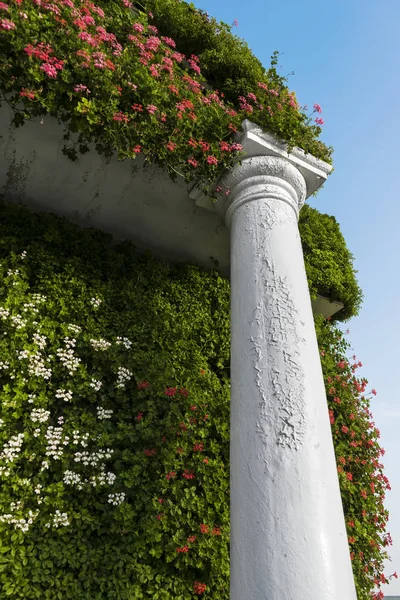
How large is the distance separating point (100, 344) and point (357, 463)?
317 cm

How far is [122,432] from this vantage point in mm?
3660

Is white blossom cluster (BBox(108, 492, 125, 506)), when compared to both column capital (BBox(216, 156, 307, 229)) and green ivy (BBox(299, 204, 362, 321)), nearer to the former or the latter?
column capital (BBox(216, 156, 307, 229))

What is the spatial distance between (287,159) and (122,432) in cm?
269

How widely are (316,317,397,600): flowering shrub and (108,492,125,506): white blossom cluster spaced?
236 centimetres

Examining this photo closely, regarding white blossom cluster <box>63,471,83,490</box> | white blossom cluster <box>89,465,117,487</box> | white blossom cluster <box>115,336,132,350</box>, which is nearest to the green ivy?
white blossom cluster <box>115,336,132,350</box>

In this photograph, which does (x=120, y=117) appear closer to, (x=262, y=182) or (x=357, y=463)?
(x=262, y=182)

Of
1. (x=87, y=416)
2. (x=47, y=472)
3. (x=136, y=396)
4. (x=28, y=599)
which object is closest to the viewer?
(x=28, y=599)

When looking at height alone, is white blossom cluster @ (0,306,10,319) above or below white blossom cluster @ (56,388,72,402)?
above

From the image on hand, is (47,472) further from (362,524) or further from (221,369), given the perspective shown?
(362,524)

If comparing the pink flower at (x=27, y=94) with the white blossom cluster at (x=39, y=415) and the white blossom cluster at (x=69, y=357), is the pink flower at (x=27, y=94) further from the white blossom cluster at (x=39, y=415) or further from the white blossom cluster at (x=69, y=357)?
the white blossom cluster at (x=39, y=415)

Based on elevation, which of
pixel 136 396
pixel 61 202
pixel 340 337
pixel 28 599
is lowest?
pixel 28 599

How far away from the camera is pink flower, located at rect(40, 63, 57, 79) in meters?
3.02

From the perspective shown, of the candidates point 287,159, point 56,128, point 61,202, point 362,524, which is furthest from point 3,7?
point 362,524

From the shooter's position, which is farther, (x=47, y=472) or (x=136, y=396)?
(x=136, y=396)
